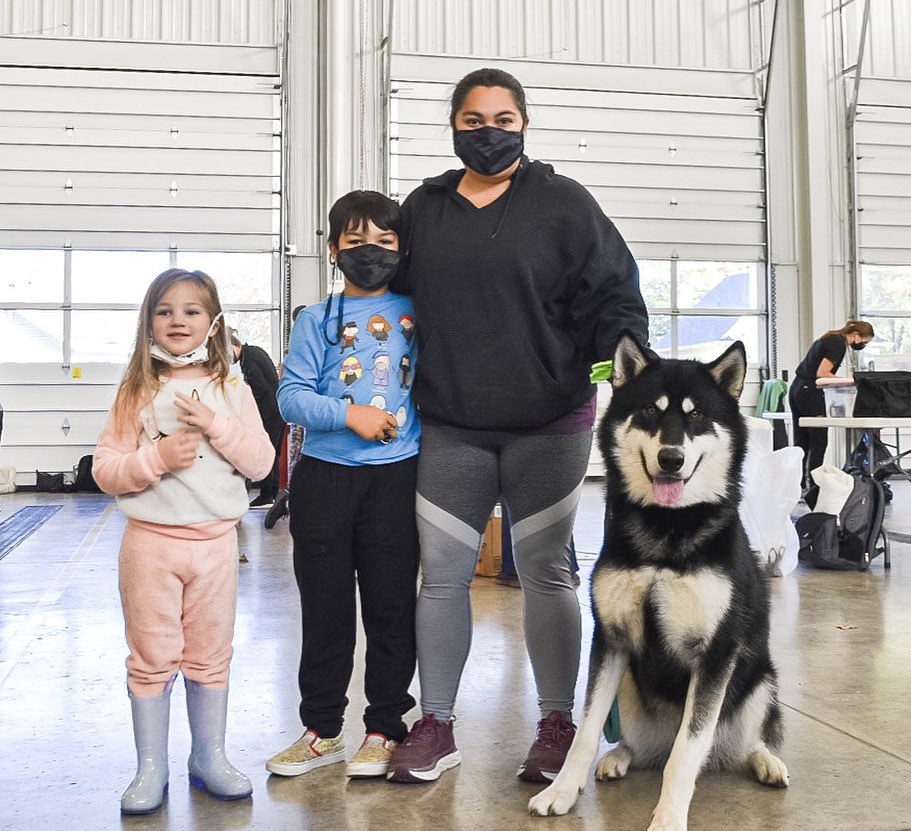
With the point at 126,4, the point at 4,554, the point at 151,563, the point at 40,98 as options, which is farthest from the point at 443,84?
the point at 151,563

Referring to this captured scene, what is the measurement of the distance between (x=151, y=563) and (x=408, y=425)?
0.70 m

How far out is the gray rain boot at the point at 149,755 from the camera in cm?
220

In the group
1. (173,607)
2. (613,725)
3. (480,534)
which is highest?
(480,534)

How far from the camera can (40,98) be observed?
36.4 feet

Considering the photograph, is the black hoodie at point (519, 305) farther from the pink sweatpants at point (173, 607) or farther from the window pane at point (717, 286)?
the window pane at point (717, 286)

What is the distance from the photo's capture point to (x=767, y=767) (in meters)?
2.36

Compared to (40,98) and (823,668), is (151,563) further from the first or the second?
(40,98)

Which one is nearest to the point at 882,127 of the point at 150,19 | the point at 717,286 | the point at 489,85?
the point at 717,286

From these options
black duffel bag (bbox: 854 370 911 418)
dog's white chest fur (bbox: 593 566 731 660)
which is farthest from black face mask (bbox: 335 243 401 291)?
black duffel bag (bbox: 854 370 911 418)

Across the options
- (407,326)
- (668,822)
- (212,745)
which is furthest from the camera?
(407,326)

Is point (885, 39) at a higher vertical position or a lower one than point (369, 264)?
higher

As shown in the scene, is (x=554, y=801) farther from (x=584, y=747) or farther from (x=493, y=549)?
(x=493, y=549)

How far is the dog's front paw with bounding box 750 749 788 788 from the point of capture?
234 cm

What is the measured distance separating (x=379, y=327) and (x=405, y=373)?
0.44 feet
